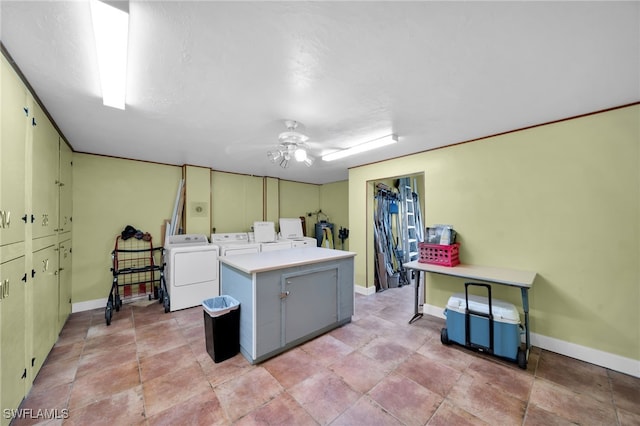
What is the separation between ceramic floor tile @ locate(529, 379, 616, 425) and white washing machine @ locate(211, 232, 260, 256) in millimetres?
4211

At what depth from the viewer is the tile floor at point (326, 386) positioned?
1753 millimetres

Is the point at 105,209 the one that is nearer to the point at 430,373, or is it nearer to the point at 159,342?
the point at 159,342

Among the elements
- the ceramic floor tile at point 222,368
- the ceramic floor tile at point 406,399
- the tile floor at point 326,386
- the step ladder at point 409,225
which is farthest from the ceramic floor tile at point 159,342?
the step ladder at point 409,225

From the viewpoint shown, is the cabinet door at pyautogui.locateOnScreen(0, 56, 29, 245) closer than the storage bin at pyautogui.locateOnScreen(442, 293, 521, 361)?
Yes

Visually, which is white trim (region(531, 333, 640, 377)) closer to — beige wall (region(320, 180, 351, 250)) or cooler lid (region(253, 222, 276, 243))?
beige wall (region(320, 180, 351, 250))

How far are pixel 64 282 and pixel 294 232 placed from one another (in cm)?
406

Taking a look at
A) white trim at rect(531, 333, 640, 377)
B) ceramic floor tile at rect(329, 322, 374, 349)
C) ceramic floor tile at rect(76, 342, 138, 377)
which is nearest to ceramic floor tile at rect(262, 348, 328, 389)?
ceramic floor tile at rect(329, 322, 374, 349)

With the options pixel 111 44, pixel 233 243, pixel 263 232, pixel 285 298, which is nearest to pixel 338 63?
pixel 111 44

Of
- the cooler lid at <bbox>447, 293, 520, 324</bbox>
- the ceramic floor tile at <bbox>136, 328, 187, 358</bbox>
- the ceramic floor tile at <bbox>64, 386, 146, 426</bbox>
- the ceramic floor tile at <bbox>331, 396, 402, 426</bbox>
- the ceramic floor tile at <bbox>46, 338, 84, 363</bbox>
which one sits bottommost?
the ceramic floor tile at <bbox>331, 396, 402, 426</bbox>

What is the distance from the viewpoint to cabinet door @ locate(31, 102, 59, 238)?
2.07m

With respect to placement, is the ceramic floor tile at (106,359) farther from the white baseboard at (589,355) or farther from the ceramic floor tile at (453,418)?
the white baseboard at (589,355)

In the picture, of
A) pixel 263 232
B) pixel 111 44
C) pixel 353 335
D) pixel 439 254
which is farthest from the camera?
pixel 263 232

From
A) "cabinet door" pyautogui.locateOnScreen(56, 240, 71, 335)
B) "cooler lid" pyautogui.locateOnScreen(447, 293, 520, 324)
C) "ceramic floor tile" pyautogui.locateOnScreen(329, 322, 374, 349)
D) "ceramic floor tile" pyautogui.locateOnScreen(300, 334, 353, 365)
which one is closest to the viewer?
"cooler lid" pyautogui.locateOnScreen(447, 293, 520, 324)

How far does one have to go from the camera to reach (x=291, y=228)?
20.0 ft
